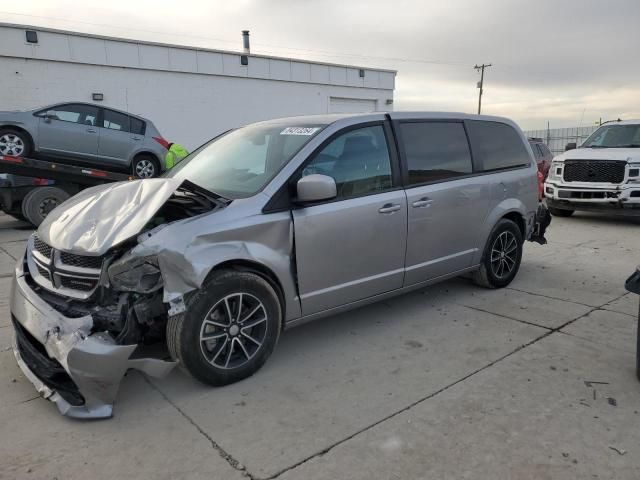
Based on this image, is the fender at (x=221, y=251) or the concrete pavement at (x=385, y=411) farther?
the fender at (x=221, y=251)

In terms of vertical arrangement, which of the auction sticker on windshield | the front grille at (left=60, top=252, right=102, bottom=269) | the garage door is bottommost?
the front grille at (left=60, top=252, right=102, bottom=269)

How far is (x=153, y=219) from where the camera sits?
3.25 metres

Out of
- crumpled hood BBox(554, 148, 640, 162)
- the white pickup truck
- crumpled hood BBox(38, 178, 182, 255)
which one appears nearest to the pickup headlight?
the white pickup truck

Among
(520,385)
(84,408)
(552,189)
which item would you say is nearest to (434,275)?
(520,385)

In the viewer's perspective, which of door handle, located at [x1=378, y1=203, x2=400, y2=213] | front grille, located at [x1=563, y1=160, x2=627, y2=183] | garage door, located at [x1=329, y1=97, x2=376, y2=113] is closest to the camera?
door handle, located at [x1=378, y1=203, x2=400, y2=213]

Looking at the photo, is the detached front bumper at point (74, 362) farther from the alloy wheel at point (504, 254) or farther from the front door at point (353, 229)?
the alloy wheel at point (504, 254)

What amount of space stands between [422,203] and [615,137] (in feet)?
26.3

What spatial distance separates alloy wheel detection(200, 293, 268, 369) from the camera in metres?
3.21

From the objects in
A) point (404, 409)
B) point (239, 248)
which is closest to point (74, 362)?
point (239, 248)

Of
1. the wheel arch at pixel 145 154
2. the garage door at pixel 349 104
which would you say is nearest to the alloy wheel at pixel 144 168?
the wheel arch at pixel 145 154

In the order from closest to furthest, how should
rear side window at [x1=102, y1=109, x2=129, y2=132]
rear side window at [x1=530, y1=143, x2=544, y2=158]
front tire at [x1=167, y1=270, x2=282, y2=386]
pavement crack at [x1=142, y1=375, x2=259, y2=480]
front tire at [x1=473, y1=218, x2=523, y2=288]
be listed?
pavement crack at [x1=142, y1=375, x2=259, y2=480], front tire at [x1=167, y1=270, x2=282, y2=386], front tire at [x1=473, y1=218, x2=523, y2=288], rear side window at [x1=102, y1=109, x2=129, y2=132], rear side window at [x1=530, y1=143, x2=544, y2=158]

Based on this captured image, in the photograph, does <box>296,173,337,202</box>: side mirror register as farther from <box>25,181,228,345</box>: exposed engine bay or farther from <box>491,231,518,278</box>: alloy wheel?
<box>491,231,518,278</box>: alloy wheel

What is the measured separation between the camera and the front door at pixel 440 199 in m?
4.29

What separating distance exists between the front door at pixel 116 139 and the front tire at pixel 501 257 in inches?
332
